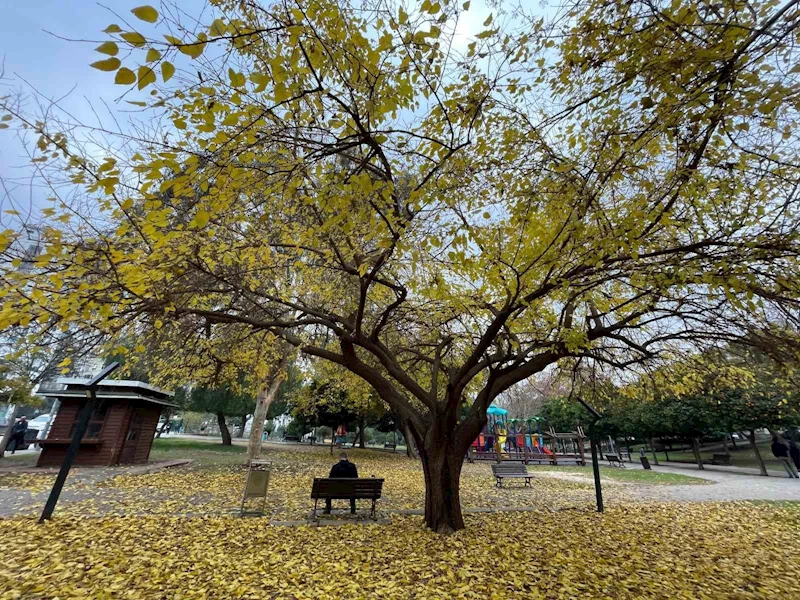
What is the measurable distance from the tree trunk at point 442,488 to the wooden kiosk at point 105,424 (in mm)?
12007

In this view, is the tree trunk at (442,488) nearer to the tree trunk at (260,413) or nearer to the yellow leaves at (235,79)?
the yellow leaves at (235,79)

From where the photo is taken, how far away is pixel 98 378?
6984 millimetres

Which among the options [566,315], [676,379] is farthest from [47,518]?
[676,379]

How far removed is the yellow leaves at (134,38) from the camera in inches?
74.8

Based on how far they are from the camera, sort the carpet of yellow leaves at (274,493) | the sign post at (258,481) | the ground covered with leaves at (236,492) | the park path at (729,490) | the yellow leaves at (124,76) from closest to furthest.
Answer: the yellow leaves at (124,76), the sign post at (258,481), the ground covered with leaves at (236,492), the carpet of yellow leaves at (274,493), the park path at (729,490)

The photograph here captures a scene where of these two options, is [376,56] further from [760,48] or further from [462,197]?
[760,48]

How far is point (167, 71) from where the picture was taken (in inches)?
80.6

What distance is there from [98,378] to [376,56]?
7558 mm

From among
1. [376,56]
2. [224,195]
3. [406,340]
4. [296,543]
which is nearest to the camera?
[376,56]

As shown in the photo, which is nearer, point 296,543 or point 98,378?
point 296,543

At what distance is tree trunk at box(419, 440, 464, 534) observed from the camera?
6.46m

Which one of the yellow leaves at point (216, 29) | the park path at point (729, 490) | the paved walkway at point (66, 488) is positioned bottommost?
the paved walkway at point (66, 488)

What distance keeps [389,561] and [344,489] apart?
2.19 meters

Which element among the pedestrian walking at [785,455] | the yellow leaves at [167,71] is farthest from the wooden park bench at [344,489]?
the pedestrian walking at [785,455]
